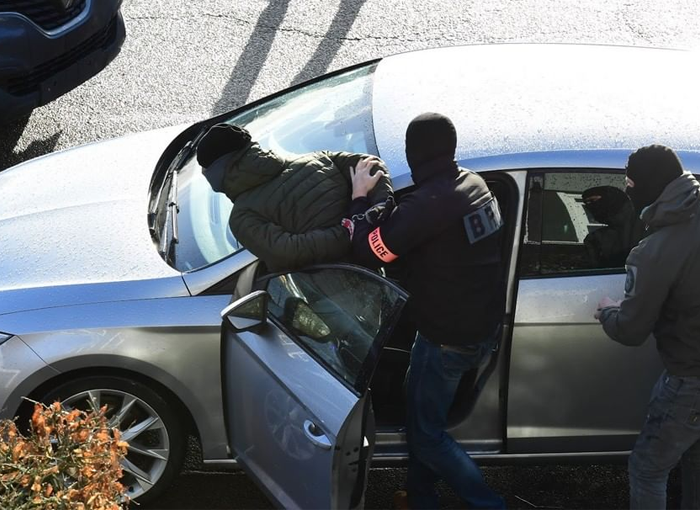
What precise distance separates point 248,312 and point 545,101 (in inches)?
61.4

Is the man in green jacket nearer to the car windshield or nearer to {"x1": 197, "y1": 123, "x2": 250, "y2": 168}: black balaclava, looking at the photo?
{"x1": 197, "y1": 123, "x2": 250, "y2": 168}: black balaclava

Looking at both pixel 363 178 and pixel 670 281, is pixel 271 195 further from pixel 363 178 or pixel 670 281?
pixel 670 281

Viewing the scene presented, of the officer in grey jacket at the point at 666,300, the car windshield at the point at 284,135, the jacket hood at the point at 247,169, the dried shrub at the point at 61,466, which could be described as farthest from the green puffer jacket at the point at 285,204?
the dried shrub at the point at 61,466

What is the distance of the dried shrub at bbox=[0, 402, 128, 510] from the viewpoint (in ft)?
8.77

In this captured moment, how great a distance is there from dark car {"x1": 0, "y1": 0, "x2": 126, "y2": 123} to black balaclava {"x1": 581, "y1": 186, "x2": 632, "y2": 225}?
403cm

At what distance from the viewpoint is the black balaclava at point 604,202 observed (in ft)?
13.3

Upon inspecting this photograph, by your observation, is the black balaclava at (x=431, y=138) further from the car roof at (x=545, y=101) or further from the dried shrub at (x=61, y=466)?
the dried shrub at (x=61, y=466)

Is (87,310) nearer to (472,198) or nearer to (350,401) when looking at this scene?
(350,401)

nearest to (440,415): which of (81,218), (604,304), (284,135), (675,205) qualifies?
(604,304)

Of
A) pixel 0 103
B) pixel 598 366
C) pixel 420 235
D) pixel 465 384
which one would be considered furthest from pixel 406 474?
pixel 0 103

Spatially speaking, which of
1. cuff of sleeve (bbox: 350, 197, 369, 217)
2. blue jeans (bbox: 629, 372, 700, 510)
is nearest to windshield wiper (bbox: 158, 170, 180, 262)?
cuff of sleeve (bbox: 350, 197, 369, 217)

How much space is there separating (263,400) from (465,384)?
2.94ft

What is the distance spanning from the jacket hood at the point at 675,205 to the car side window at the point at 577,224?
466mm

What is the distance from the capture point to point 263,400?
12.5ft
